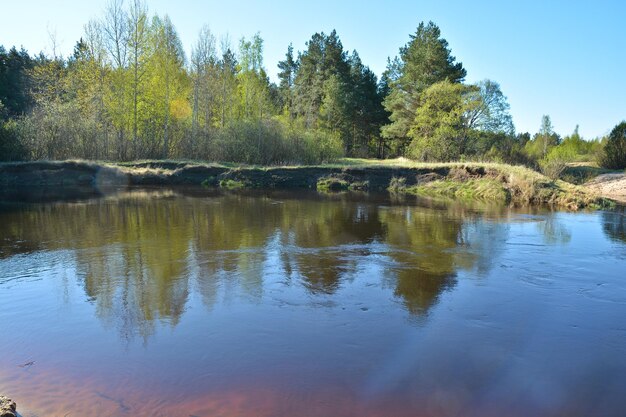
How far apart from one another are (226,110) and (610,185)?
3217 cm

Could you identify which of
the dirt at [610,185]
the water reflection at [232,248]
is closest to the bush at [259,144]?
the water reflection at [232,248]

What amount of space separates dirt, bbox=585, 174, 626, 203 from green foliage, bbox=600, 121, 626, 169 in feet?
15.0

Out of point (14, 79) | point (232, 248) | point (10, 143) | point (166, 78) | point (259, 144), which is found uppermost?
point (14, 79)

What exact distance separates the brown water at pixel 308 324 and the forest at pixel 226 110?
22131 mm

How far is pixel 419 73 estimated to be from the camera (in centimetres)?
4794

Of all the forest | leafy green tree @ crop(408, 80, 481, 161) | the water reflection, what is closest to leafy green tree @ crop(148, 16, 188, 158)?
the forest

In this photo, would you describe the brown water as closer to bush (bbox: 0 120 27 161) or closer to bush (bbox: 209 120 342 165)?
bush (bbox: 0 120 27 161)

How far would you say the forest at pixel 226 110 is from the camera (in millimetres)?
34438

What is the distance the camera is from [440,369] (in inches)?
222

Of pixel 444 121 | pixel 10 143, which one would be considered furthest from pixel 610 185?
pixel 10 143

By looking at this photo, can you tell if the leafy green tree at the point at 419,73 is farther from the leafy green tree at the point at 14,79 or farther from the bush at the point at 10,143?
the leafy green tree at the point at 14,79

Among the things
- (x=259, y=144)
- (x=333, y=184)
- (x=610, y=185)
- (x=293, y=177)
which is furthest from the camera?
(x=259, y=144)

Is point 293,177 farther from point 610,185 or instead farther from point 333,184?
point 610,185

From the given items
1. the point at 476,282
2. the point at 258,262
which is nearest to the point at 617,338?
the point at 476,282
